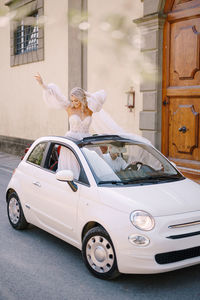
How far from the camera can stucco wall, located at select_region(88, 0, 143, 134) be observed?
970cm

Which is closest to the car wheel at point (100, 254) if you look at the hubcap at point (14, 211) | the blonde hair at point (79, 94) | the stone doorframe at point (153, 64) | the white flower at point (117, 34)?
the hubcap at point (14, 211)

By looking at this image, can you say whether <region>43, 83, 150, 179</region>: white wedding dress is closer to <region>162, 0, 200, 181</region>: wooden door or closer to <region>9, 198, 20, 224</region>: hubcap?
<region>9, 198, 20, 224</region>: hubcap

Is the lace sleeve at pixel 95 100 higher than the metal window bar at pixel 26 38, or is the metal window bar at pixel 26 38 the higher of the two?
the metal window bar at pixel 26 38

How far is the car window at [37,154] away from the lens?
5.74 meters

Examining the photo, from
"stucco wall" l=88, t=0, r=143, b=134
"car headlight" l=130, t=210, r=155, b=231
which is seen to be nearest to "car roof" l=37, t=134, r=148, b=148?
"car headlight" l=130, t=210, r=155, b=231

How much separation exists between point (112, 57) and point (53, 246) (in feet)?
20.1

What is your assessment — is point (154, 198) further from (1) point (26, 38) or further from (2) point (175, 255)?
(1) point (26, 38)

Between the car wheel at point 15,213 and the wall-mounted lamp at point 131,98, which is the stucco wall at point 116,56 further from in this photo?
the car wheel at point 15,213

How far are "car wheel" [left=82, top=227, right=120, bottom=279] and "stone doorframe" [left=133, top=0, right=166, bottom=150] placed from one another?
16.7 feet

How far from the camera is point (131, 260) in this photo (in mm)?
3982

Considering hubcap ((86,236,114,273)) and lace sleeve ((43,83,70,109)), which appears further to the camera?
lace sleeve ((43,83,70,109))

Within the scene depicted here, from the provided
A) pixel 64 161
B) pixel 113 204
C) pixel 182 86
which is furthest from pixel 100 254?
pixel 182 86

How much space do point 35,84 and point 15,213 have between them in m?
8.97

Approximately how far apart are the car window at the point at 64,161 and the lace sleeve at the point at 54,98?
1.99 metres
